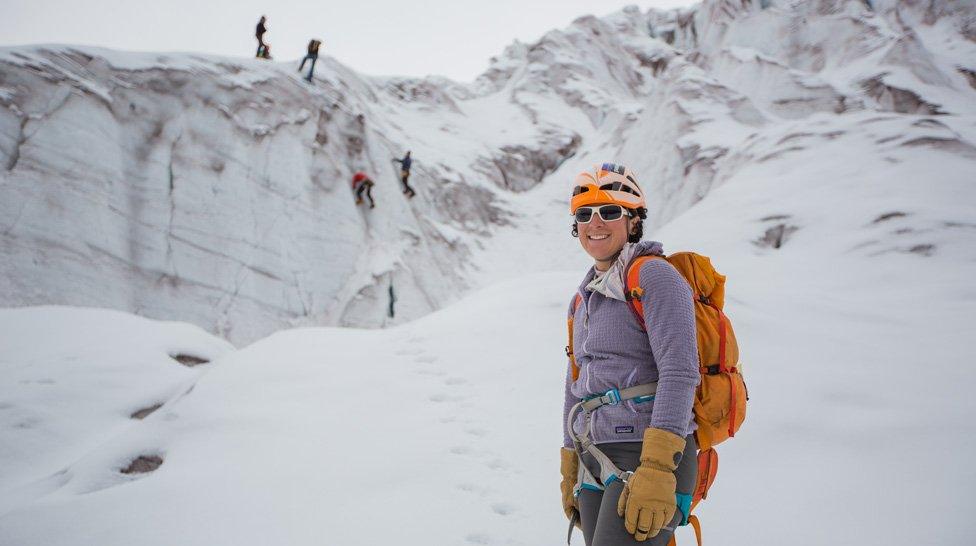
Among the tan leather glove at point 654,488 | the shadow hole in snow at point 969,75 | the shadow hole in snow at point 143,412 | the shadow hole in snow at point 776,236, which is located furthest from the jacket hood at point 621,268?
the shadow hole in snow at point 969,75

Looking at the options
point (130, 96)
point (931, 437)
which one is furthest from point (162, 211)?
point (931, 437)

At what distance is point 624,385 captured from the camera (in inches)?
79.4

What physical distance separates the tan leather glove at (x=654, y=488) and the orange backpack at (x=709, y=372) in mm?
250

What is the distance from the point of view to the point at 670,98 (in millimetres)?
26875

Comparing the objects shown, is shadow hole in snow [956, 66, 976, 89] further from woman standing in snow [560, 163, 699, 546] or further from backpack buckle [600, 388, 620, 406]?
backpack buckle [600, 388, 620, 406]

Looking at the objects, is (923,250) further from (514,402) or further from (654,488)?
(654,488)

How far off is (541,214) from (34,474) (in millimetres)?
27855

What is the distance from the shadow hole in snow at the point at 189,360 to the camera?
8180 millimetres

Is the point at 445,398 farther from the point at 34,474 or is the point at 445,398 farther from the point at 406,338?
the point at 34,474

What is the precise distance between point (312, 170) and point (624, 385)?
20714 mm

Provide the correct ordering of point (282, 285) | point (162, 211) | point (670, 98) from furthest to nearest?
point (670, 98) < point (282, 285) < point (162, 211)

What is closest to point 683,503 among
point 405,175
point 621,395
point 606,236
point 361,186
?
point 621,395

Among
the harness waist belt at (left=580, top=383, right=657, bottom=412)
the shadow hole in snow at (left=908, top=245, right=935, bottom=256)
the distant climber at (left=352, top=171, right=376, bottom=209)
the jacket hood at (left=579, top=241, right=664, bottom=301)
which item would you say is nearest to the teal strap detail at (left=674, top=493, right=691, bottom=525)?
the harness waist belt at (left=580, top=383, right=657, bottom=412)

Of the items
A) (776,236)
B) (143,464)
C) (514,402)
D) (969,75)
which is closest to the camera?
(143,464)
